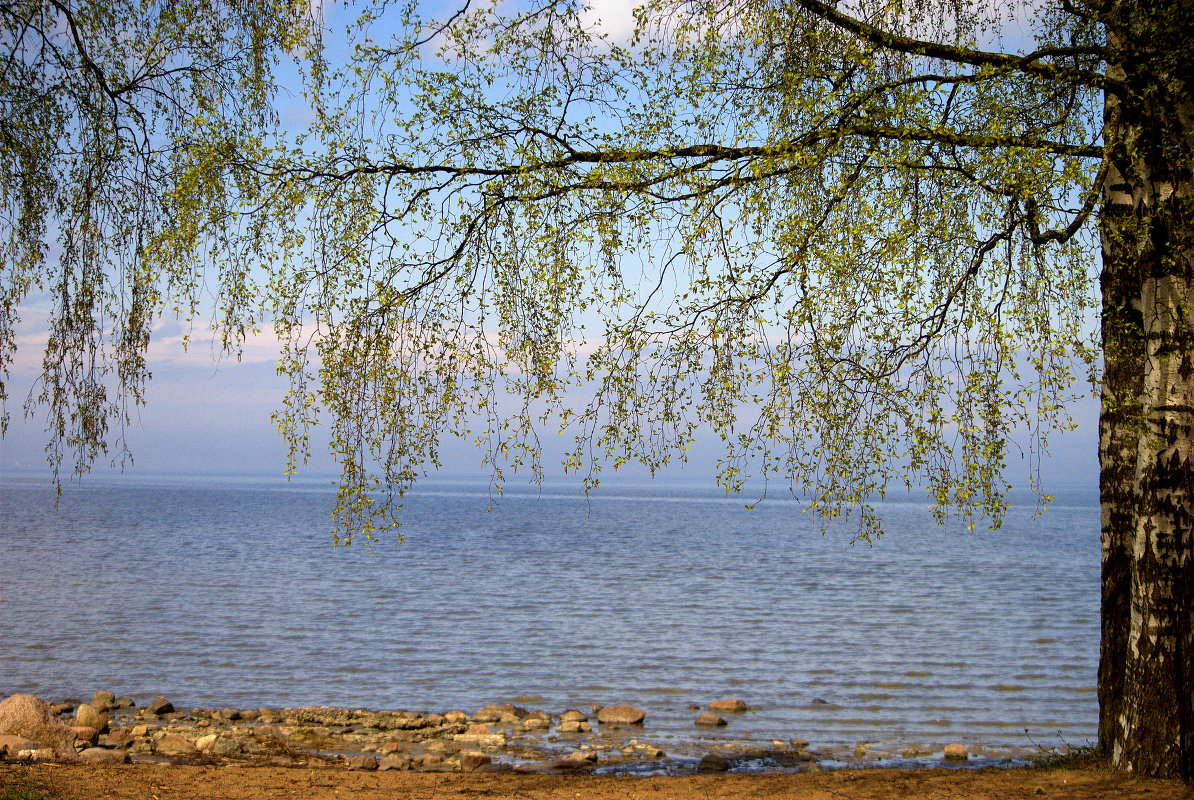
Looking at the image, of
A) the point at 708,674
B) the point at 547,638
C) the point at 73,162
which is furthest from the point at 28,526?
the point at 73,162

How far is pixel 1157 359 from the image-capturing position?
8.65m

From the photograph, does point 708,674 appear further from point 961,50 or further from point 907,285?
point 961,50

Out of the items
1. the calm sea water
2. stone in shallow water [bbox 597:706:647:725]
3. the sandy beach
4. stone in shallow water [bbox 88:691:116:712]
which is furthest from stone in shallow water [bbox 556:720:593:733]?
stone in shallow water [bbox 88:691:116:712]

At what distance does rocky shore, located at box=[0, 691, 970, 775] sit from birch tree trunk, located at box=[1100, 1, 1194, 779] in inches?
184

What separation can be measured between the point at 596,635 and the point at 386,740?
9976 mm

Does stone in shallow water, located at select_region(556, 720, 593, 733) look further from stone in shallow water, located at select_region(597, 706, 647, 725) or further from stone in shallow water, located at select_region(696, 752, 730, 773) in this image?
stone in shallow water, located at select_region(696, 752, 730, 773)

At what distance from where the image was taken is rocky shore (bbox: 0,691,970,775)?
462 inches

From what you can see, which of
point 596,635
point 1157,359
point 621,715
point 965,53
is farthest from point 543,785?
point 596,635

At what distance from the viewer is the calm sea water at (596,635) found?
1638 centimetres

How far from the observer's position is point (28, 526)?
2741 inches

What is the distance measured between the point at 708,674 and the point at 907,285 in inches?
476

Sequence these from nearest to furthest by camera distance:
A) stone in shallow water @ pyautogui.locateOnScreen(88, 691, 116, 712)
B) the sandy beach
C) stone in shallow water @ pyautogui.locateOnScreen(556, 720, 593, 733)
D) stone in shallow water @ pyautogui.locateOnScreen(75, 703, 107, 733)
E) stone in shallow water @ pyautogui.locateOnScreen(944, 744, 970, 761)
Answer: the sandy beach
stone in shallow water @ pyautogui.locateOnScreen(944, 744, 970, 761)
stone in shallow water @ pyautogui.locateOnScreen(75, 703, 107, 733)
stone in shallow water @ pyautogui.locateOnScreen(556, 720, 593, 733)
stone in shallow water @ pyautogui.locateOnScreen(88, 691, 116, 712)

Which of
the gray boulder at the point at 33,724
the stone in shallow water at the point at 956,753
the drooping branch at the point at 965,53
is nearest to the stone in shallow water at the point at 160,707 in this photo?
the gray boulder at the point at 33,724

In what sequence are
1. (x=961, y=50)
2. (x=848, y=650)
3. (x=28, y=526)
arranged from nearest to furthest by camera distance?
(x=961, y=50) < (x=848, y=650) < (x=28, y=526)
